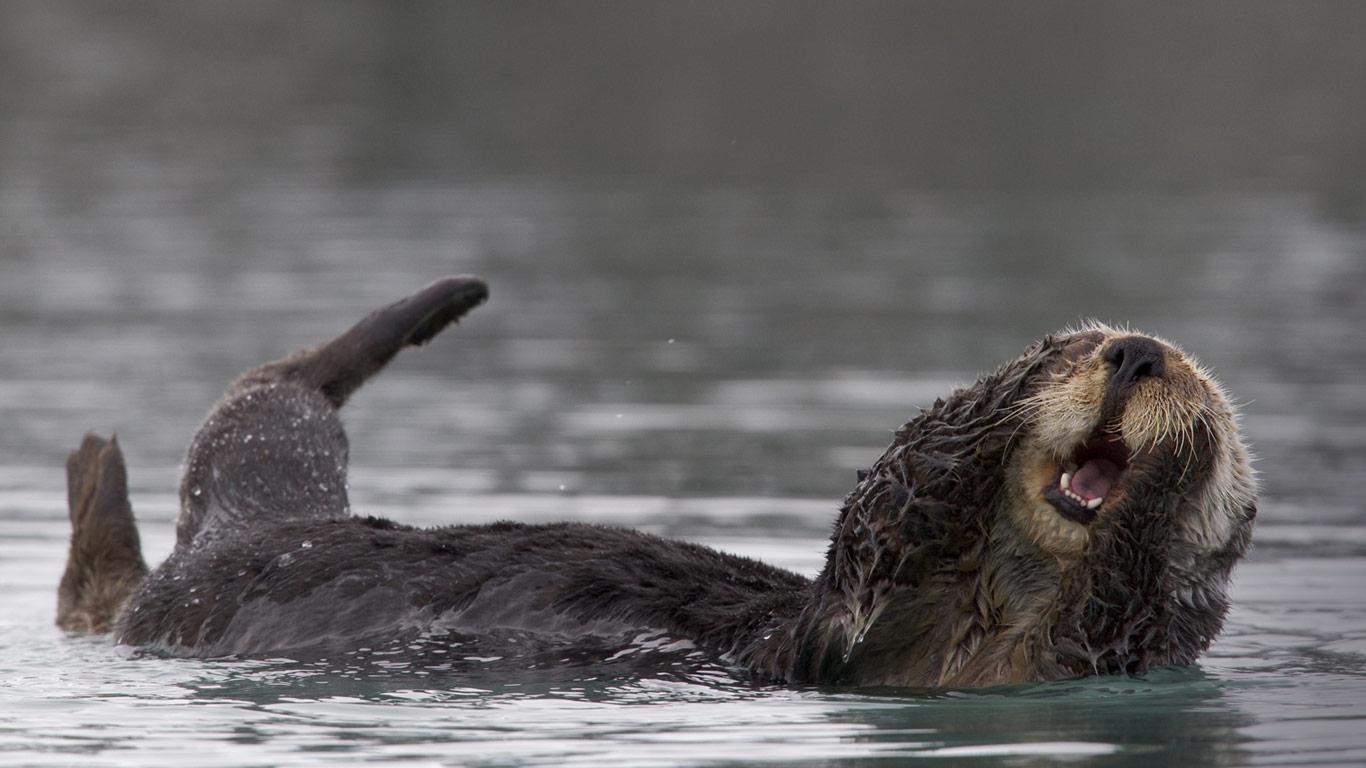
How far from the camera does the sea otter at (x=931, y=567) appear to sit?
4992 millimetres

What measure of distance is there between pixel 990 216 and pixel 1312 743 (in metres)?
14.5

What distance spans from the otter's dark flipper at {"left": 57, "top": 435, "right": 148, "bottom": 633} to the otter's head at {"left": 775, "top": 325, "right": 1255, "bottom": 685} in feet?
8.78

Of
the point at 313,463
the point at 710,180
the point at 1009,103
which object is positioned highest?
the point at 1009,103

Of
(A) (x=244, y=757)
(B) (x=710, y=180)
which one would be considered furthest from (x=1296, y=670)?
(B) (x=710, y=180)

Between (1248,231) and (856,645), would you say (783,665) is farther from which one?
(1248,231)

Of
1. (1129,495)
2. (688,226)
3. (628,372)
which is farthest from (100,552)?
(688,226)

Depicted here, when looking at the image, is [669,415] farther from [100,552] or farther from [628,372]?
[100,552]

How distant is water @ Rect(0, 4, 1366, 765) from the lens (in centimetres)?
498

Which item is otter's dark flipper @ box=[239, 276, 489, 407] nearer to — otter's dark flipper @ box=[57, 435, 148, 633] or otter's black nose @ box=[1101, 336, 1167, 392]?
otter's dark flipper @ box=[57, 435, 148, 633]

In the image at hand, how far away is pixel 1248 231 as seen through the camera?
17.5 metres

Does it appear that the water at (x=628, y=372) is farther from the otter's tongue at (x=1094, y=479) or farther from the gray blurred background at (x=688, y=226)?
the otter's tongue at (x=1094, y=479)

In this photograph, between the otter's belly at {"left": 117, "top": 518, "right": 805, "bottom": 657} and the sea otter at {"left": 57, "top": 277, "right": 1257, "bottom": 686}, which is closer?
the sea otter at {"left": 57, "top": 277, "right": 1257, "bottom": 686}

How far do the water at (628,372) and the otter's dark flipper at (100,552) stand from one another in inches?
6.8

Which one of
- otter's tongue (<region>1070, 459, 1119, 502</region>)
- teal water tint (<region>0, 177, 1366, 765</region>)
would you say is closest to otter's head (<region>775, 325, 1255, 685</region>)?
otter's tongue (<region>1070, 459, 1119, 502</region>)
